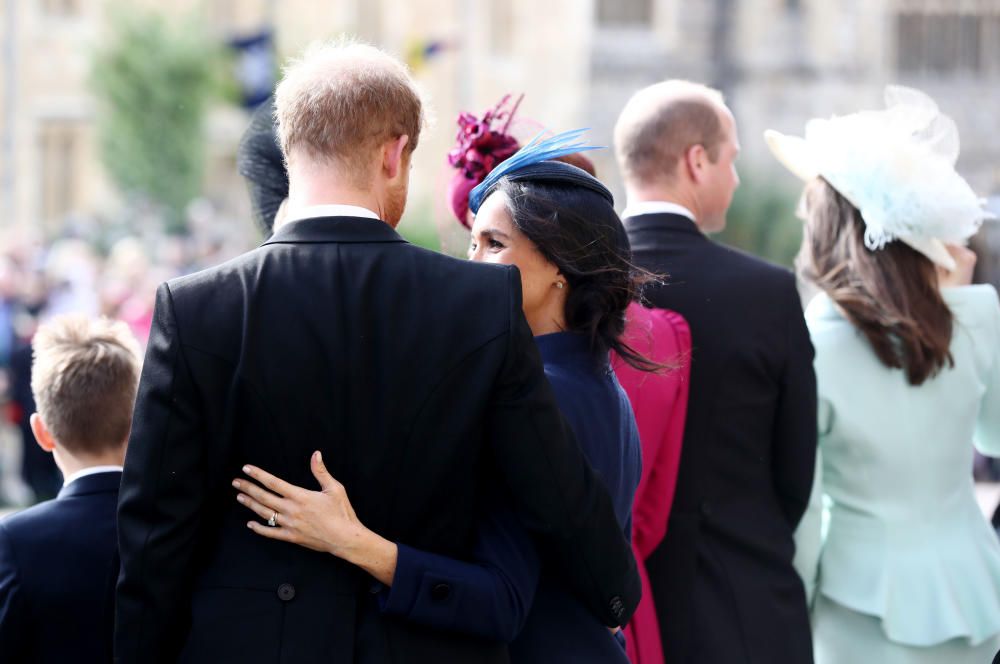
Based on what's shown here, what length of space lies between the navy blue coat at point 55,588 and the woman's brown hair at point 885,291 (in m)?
2.09

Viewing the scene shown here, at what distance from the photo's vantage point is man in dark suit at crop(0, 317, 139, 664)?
9.03ft

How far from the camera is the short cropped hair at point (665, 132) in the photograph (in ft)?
12.5

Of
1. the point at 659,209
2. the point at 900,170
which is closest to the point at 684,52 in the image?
the point at 900,170

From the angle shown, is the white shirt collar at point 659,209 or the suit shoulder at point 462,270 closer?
the suit shoulder at point 462,270

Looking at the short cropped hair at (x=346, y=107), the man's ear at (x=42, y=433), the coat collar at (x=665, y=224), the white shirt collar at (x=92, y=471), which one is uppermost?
the short cropped hair at (x=346, y=107)

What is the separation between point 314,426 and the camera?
7.73 feet

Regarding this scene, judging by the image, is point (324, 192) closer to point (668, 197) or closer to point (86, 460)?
point (86, 460)

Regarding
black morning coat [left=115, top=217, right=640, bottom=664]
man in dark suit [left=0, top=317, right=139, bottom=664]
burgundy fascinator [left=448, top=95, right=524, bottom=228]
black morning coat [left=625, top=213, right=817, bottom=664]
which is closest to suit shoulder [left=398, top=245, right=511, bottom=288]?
black morning coat [left=115, top=217, right=640, bottom=664]

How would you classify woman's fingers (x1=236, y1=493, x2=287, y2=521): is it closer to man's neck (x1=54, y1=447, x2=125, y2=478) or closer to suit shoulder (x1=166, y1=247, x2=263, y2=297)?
suit shoulder (x1=166, y1=247, x2=263, y2=297)

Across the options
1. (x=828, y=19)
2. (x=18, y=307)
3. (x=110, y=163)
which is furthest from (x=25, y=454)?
(x=828, y=19)

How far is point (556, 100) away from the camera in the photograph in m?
27.6

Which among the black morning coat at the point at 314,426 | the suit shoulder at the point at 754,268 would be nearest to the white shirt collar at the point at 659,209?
the suit shoulder at the point at 754,268

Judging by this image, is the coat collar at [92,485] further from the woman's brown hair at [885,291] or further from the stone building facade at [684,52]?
the stone building facade at [684,52]

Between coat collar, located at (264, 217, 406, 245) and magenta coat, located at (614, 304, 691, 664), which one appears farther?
magenta coat, located at (614, 304, 691, 664)
